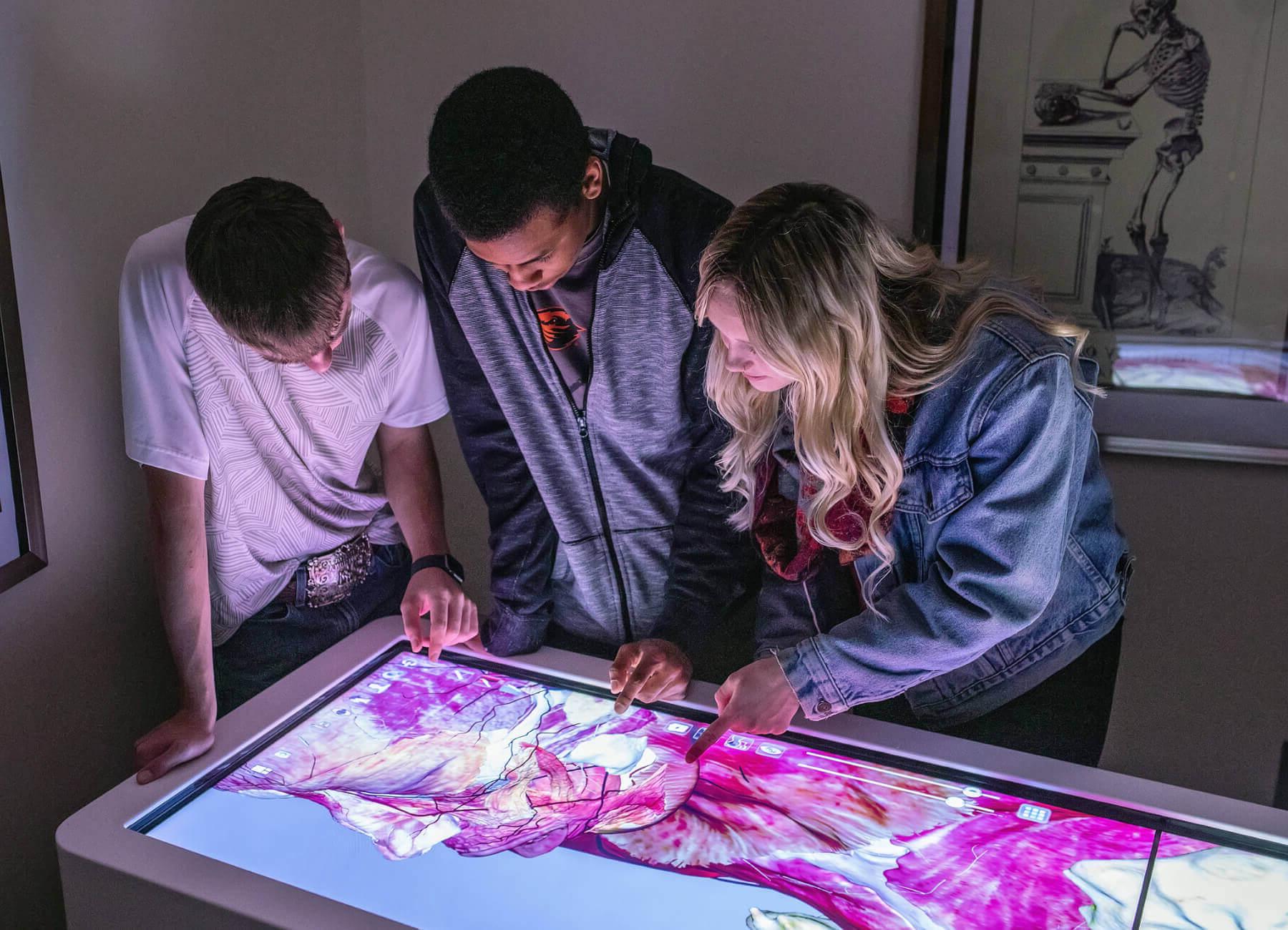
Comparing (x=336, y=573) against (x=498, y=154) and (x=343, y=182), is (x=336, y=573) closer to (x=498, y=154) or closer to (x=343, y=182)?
(x=498, y=154)

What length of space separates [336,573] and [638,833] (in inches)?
28.1

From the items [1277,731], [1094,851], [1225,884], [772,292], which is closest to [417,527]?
[772,292]

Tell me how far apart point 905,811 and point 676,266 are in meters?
0.73

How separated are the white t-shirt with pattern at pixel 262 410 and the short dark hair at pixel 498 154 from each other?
341mm

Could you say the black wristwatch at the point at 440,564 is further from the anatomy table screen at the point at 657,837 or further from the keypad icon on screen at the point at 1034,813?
the keypad icon on screen at the point at 1034,813

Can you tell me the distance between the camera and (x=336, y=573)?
1.59 meters

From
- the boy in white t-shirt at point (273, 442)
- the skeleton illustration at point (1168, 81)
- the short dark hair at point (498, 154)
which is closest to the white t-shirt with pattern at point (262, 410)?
the boy in white t-shirt at point (273, 442)

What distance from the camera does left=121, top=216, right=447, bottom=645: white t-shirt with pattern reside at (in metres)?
1.36

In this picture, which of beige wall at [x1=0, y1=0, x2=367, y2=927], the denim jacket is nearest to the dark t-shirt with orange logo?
the denim jacket

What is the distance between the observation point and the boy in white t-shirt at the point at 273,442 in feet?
4.00

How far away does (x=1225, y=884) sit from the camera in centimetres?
100

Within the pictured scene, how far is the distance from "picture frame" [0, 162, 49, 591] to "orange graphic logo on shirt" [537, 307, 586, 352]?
0.69 metres

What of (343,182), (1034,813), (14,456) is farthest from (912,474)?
(343,182)

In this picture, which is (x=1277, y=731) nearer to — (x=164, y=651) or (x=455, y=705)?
(x=455, y=705)
